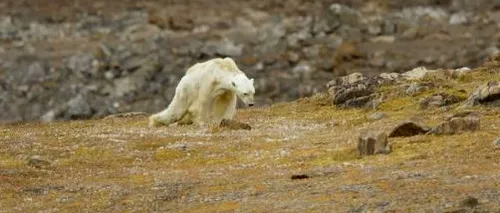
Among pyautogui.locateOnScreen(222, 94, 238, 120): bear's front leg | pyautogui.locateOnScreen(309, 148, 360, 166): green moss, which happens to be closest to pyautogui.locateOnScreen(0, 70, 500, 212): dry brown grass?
pyautogui.locateOnScreen(309, 148, 360, 166): green moss

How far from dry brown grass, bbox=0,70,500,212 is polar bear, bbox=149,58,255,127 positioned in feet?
2.77

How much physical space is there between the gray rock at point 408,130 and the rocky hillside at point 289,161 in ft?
0.10

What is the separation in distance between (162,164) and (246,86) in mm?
A: 7753

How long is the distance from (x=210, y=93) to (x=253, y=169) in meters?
10.7

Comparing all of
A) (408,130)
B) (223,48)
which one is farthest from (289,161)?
(223,48)

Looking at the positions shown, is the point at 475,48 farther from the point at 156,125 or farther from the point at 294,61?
the point at 156,125

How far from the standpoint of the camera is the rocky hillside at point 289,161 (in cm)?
2761

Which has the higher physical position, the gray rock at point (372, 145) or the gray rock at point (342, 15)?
the gray rock at point (342, 15)

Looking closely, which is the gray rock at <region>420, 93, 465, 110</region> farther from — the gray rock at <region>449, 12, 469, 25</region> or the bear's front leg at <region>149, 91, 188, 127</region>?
the gray rock at <region>449, 12, 469, 25</region>

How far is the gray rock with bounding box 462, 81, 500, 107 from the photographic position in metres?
39.0

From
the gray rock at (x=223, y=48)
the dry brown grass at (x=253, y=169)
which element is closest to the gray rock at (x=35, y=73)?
the gray rock at (x=223, y=48)

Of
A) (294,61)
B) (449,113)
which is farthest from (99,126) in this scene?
(294,61)

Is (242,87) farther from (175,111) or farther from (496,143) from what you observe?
(496,143)

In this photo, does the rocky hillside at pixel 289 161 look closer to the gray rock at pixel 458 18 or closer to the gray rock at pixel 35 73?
the gray rock at pixel 35 73
